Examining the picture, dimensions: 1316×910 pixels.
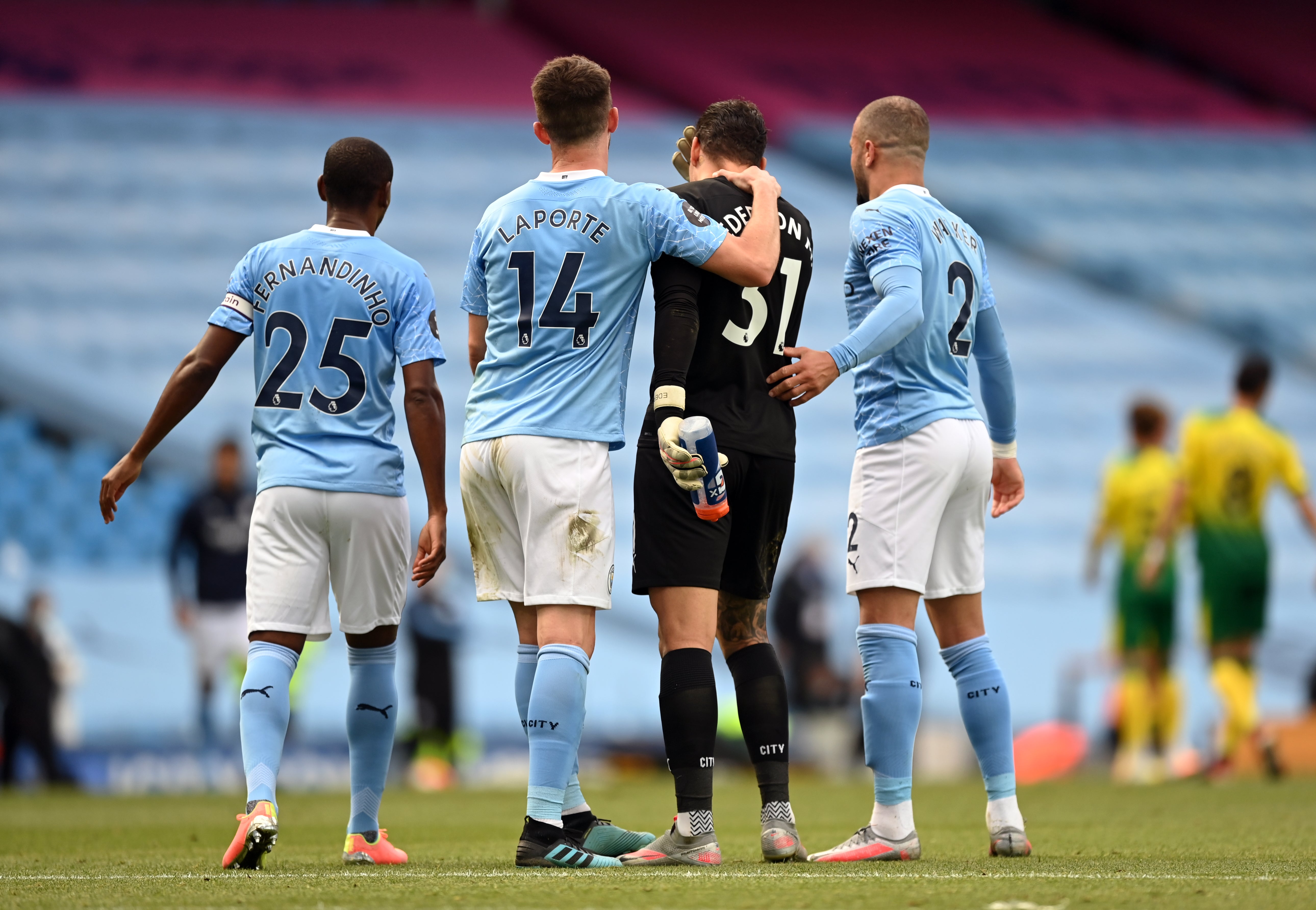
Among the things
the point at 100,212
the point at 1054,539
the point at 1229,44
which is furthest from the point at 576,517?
the point at 1229,44

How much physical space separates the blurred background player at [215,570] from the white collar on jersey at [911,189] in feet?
23.3

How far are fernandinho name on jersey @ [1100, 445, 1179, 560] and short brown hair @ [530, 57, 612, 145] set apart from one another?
284 inches

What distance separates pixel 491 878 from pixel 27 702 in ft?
27.5

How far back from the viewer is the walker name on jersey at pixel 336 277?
4.61m

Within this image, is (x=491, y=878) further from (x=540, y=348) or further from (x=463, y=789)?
(x=463, y=789)

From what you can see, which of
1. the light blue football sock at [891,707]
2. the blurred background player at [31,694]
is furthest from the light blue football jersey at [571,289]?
the blurred background player at [31,694]

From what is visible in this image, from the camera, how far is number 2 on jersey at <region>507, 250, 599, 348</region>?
4328 millimetres

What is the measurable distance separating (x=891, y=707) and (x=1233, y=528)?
Answer: 613 cm

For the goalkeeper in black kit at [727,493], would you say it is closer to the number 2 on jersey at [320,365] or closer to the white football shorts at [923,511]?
the white football shorts at [923,511]

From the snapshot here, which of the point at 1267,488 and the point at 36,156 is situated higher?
the point at 36,156

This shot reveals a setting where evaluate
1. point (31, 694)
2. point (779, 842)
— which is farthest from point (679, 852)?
point (31, 694)

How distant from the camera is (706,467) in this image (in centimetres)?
405

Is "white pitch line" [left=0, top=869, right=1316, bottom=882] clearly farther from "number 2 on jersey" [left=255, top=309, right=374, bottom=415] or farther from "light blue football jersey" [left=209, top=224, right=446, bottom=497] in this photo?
"number 2 on jersey" [left=255, top=309, right=374, bottom=415]

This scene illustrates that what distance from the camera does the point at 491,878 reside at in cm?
392
